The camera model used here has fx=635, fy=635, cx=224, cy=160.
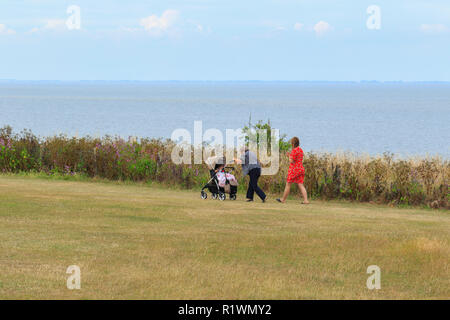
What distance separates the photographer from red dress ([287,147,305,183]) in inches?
685

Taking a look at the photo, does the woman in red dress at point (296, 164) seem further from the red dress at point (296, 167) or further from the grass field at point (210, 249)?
the grass field at point (210, 249)

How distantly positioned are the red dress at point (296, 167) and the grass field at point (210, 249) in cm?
146

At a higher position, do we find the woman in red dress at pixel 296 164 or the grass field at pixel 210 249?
the woman in red dress at pixel 296 164

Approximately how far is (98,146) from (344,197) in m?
9.17

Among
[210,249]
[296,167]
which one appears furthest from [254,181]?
[210,249]

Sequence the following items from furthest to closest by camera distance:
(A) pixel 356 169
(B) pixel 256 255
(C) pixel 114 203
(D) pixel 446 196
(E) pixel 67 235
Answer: (A) pixel 356 169, (D) pixel 446 196, (C) pixel 114 203, (E) pixel 67 235, (B) pixel 256 255

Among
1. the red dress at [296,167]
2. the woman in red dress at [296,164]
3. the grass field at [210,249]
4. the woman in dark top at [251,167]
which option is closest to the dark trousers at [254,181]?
the woman in dark top at [251,167]

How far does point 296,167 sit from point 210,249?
730 cm

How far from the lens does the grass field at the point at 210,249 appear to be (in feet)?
27.9

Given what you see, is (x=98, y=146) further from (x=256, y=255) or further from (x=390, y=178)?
(x=256, y=255)

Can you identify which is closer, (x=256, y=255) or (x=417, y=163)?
(x=256, y=255)
